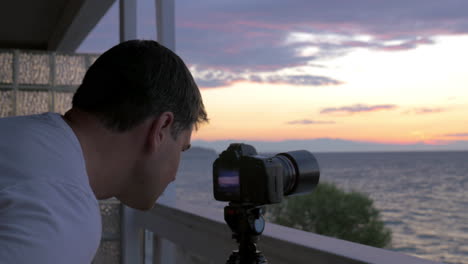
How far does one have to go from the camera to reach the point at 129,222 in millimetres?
2898

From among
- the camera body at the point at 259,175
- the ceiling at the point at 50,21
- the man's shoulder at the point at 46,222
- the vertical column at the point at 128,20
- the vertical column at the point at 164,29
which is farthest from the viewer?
the ceiling at the point at 50,21

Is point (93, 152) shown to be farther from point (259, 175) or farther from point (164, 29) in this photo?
point (164, 29)

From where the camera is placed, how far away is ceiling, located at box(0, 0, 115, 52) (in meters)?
3.42

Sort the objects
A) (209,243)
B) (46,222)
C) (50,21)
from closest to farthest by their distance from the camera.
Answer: (46,222)
(209,243)
(50,21)

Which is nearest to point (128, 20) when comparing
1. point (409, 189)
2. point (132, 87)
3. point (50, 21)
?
point (50, 21)

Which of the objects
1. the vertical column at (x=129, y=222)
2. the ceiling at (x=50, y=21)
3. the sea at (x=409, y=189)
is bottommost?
the sea at (x=409, y=189)

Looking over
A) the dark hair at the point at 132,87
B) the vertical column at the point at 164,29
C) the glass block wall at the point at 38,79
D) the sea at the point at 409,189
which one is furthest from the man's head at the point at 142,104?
the sea at the point at 409,189

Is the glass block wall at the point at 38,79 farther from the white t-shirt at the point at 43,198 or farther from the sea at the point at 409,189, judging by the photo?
the sea at the point at 409,189

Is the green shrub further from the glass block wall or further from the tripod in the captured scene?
the tripod

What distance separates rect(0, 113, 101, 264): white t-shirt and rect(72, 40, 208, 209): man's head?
115mm

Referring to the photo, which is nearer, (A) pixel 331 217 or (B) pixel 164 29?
(B) pixel 164 29

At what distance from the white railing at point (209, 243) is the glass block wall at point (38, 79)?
1010mm

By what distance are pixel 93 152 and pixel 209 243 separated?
1.05m

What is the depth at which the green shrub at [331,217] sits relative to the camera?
2252 centimetres
